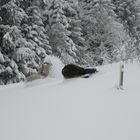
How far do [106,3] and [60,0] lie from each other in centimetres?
587

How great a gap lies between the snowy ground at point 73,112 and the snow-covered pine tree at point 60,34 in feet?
39.7

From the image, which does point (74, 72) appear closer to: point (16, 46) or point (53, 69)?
point (53, 69)

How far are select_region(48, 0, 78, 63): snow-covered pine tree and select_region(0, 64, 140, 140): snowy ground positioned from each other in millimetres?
12102

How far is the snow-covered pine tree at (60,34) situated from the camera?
19.4m

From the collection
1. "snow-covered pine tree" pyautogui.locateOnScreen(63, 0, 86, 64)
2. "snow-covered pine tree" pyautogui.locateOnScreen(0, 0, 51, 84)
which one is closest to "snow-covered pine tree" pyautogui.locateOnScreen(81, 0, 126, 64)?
"snow-covered pine tree" pyautogui.locateOnScreen(63, 0, 86, 64)

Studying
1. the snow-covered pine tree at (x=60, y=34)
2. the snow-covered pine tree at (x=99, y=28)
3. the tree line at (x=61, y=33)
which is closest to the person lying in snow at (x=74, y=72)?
the tree line at (x=61, y=33)

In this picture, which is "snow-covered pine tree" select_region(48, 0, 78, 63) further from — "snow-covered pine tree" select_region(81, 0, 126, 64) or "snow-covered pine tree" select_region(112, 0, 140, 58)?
"snow-covered pine tree" select_region(112, 0, 140, 58)

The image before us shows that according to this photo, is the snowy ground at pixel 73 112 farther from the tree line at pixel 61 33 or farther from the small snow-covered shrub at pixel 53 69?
the tree line at pixel 61 33

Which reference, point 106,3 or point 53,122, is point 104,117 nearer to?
point 53,122

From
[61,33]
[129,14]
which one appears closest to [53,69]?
[61,33]

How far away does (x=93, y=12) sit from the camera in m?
23.8

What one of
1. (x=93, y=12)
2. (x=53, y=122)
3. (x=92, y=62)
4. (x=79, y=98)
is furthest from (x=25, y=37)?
(x=53, y=122)

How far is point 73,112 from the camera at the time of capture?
5285mm

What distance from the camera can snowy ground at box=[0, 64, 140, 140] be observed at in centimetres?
445
